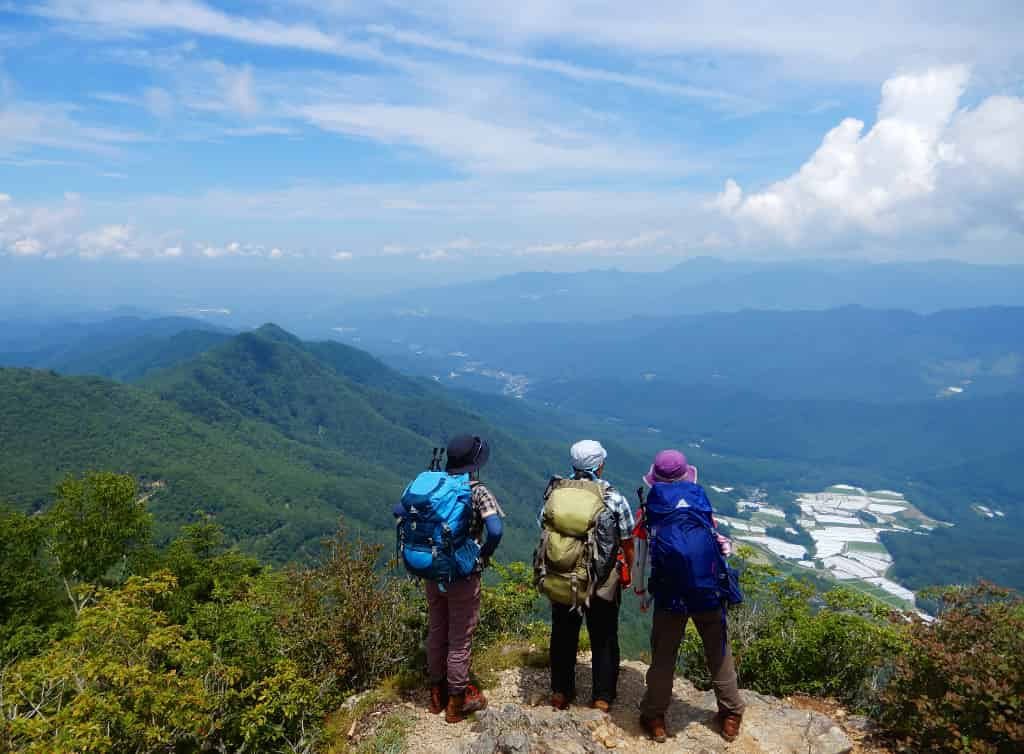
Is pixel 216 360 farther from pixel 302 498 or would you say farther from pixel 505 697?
pixel 505 697

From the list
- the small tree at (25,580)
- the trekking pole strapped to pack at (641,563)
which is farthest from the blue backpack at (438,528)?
the small tree at (25,580)

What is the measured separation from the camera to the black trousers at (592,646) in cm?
525

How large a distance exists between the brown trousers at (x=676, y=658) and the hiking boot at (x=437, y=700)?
199cm

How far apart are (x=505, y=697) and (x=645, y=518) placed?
279cm

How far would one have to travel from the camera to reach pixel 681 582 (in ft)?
15.6

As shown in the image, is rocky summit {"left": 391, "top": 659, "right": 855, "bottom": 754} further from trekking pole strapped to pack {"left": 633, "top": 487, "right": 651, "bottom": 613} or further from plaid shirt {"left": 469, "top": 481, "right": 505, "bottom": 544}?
plaid shirt {"left": 469, "top": 481, "right": 505, "bottom": 544}

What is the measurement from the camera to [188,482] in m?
92.0

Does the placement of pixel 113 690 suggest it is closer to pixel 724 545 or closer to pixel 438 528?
pixel 438 528

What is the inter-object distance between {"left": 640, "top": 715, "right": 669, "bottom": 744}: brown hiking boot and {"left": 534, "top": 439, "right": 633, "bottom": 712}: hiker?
0.84m

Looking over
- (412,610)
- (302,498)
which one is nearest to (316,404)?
(302,498)

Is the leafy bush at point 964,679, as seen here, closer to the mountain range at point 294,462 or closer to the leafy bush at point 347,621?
the leafy bush at point 347,621

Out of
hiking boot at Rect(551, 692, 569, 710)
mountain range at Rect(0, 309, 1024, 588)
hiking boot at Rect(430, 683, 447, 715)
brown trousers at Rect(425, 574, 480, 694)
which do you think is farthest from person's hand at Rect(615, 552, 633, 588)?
mountain range at Rect(0, 309, 1024, 588)

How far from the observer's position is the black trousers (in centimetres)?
525

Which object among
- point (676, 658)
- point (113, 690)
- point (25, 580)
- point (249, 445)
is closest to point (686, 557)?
point (676, 658)
